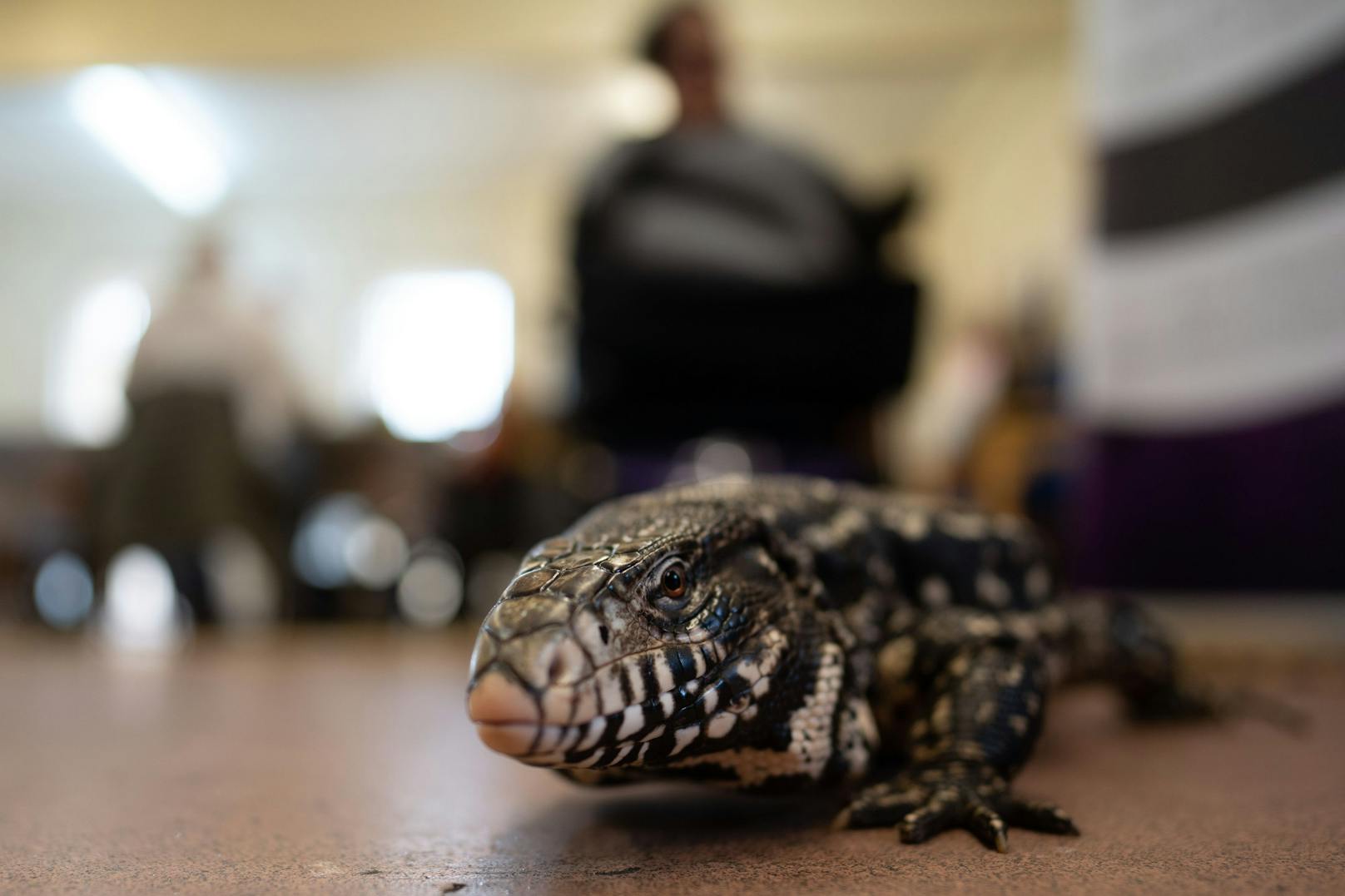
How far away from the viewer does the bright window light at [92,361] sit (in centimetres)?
1345

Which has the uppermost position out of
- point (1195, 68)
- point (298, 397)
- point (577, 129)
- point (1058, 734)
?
point (577, 129)

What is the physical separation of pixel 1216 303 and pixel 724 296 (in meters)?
1.51

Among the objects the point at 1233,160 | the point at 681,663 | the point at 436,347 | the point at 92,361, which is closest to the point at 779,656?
the point at 681,663

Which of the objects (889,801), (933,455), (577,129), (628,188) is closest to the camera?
(889,801)

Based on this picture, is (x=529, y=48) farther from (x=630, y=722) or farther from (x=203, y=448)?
(x=630, y=722)

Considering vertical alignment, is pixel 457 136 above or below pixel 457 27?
above

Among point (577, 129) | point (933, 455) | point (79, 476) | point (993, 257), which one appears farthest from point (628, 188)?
point (577, 129)

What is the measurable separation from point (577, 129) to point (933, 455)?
5.74 meters

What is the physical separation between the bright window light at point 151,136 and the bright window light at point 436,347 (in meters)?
2.61

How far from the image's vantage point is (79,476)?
248 inches

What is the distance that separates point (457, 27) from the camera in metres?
6.95

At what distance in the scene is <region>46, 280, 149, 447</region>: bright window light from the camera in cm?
1345

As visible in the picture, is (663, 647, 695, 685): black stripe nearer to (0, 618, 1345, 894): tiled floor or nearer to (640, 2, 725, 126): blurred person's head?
(0, 618, 1345, 894): tiled floor

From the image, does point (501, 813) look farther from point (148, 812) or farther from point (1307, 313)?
point (1307, 313)
